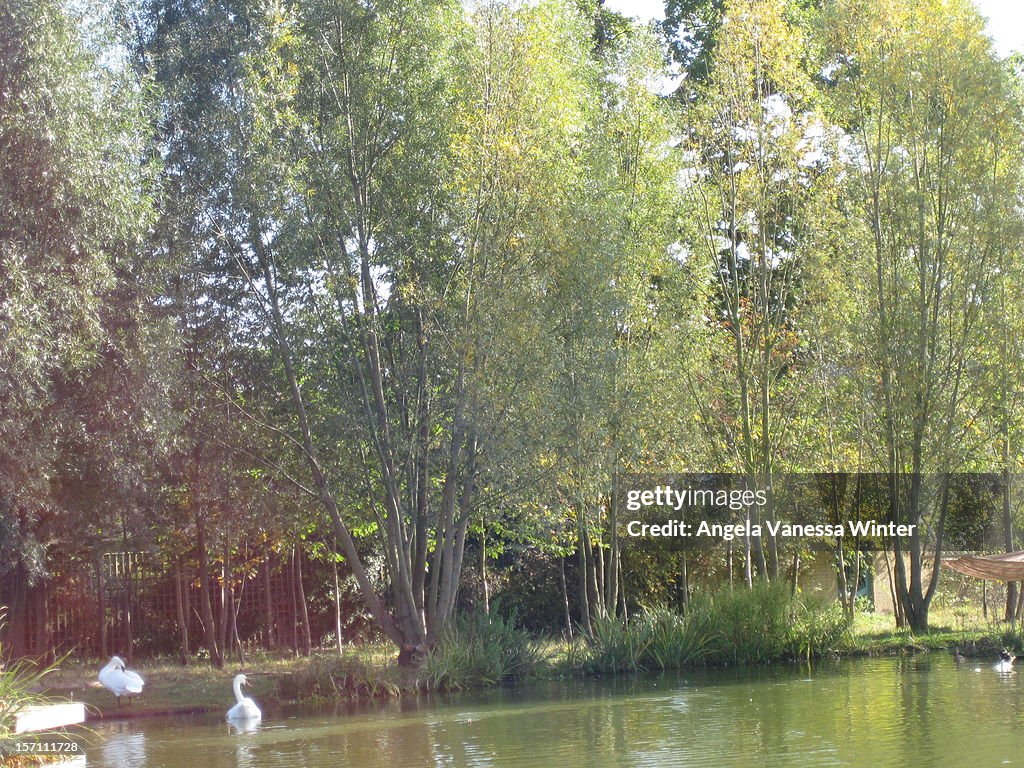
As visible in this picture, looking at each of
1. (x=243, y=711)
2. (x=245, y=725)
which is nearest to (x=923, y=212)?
(x=243, y=711)

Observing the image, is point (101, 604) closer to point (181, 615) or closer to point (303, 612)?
point (181, 615)

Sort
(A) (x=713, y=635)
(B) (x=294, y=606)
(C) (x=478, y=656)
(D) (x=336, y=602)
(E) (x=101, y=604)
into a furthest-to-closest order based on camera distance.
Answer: (B) (x=294, y=606) → (D) (x=336, y=602) → (E) (x=101, y=604) → (A) (x=713, y=635) → (C) (x=478, y=656)

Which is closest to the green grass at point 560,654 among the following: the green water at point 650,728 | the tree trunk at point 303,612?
the tree trunk at point 303,612

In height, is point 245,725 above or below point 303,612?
below

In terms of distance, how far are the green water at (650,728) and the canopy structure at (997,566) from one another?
242 cm

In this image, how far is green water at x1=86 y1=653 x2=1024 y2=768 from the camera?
9453mm

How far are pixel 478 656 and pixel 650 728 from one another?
5.57m

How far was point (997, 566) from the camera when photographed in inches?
698

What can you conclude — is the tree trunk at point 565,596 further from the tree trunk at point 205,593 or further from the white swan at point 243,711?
the white swan at point 243,711

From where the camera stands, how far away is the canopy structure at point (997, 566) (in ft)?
57.6

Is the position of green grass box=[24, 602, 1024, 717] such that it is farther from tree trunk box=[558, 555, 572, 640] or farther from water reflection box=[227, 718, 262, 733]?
water reflection box=[227, 718, 262, 733]

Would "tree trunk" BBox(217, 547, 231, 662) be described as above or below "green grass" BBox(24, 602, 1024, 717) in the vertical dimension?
above

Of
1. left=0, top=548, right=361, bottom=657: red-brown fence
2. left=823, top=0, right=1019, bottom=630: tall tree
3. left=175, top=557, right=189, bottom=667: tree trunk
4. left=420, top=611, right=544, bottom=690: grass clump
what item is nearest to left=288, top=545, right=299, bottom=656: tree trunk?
left=0, top=548, right=361, bottom=657: red-brown fence

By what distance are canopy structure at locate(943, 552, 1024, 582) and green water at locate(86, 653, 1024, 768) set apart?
7.95ft
